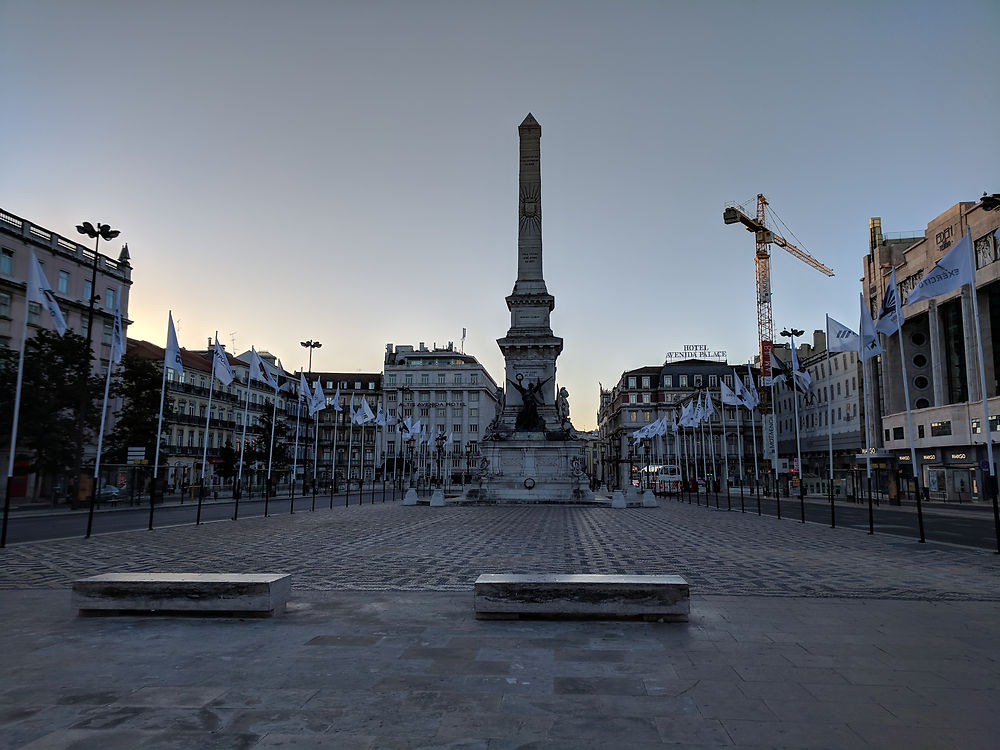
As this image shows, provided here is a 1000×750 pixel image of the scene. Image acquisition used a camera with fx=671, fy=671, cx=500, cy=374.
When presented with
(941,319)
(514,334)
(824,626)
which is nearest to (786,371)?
(941,319)

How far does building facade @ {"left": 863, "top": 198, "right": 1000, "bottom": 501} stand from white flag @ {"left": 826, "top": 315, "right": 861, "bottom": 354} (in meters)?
15.1

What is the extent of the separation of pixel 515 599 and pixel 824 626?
11.9ft

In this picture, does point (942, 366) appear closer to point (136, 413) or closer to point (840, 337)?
point (840, 337)

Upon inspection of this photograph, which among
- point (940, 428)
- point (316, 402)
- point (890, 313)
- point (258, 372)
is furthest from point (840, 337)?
point (940, 428)

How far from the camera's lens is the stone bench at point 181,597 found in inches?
323

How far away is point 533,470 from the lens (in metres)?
43.1

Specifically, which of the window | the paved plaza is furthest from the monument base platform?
the window

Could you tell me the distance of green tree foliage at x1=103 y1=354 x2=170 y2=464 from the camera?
4725cm

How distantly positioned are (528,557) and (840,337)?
2192cm

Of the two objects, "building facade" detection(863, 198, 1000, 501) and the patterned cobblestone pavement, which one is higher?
"building facade" detection(863, 198, 1000, 501)

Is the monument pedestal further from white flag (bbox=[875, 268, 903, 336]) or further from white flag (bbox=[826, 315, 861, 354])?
white flag (bbox=[875, 268, 903, 336])

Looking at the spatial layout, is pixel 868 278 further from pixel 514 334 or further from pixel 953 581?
pixel 953 581

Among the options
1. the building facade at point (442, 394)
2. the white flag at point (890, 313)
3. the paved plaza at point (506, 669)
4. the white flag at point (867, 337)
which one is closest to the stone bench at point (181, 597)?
the paved plaza at point (506, 669)

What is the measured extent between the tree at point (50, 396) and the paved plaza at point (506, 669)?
29527 millimetres
